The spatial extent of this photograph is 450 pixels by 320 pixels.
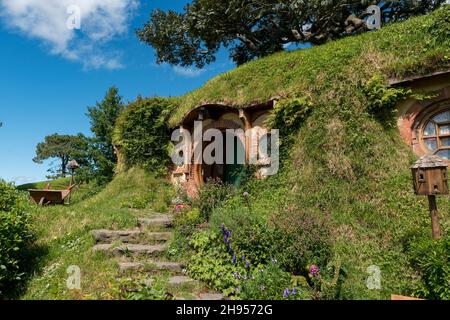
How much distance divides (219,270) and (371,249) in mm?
2657

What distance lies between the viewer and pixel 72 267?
473 cm

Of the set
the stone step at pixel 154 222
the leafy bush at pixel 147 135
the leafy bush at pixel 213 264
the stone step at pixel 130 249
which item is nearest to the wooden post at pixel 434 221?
the leafy bush at pixel 213 264

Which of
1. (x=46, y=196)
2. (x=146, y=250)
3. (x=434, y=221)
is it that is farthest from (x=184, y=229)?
(x=46, y=196)

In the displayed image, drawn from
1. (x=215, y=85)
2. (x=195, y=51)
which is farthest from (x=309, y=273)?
(x=195, y=51)

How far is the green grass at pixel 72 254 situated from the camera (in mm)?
4111

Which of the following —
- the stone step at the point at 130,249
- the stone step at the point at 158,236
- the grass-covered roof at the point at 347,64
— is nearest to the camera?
the stone step at the point at 130,249

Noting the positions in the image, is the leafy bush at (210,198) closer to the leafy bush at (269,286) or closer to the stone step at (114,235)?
the stone step at (114,235)

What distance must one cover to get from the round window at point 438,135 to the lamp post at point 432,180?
2363mm

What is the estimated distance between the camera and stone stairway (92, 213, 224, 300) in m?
4.51

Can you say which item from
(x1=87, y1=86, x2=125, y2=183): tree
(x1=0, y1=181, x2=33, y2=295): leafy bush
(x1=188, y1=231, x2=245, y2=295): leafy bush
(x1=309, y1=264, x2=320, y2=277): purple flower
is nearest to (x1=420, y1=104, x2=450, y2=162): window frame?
(x1=309, y1=264, x2=320, y2=277): purple flower

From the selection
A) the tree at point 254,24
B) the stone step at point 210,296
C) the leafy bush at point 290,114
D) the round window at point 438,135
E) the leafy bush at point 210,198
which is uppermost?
the tree at point 254,24

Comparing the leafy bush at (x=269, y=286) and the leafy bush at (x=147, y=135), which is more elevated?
the leafy bush at (x=147, y=135)

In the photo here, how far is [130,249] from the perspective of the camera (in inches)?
209
